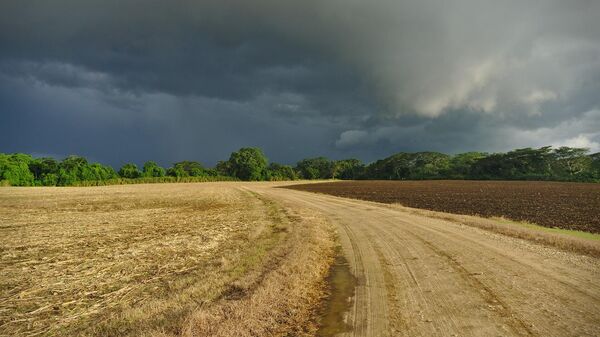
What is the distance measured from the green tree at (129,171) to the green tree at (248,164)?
42844 millimetres

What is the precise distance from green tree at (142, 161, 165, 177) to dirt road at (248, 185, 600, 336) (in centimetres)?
13384

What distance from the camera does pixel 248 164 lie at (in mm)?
151625

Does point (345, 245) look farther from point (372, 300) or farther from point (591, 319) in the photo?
point (591, 319)

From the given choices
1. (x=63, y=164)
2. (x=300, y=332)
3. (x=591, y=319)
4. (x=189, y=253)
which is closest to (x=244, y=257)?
(x=189, y=253)

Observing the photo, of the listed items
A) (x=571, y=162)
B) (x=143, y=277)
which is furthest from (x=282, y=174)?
(x=143, y=277)

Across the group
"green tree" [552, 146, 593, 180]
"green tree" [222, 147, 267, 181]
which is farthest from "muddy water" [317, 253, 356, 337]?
"green tree" [552, 146, 593, 180]

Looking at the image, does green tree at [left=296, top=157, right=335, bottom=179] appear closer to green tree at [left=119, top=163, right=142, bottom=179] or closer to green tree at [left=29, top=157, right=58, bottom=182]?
green tree at [left=119, top=163, right=142, bottom=179]

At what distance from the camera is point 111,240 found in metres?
14.3

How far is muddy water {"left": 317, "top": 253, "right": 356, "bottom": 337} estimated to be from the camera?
6.30 metres

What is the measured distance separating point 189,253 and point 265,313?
20.5ft

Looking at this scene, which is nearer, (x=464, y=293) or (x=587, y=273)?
(x=464, y=293)

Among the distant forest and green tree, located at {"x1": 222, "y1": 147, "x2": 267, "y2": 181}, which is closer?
the distant forest

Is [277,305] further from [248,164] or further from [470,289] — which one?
[248,164]

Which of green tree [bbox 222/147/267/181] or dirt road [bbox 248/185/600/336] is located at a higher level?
green tree [bbox 222/147/267/181]
